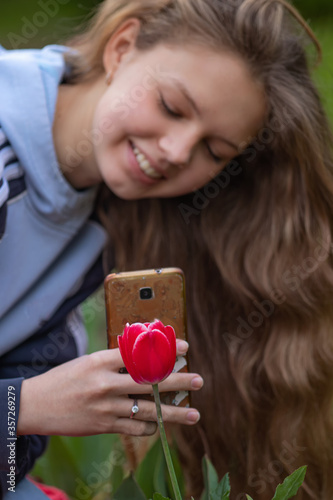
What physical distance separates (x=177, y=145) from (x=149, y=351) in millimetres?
482

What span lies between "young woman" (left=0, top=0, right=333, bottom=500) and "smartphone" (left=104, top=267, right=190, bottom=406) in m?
0.26

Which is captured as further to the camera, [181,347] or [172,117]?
[172,117]

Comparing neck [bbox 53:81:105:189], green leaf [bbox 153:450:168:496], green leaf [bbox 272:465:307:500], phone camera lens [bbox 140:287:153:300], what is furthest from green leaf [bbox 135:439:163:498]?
neck [bbox 53:81:105:189]

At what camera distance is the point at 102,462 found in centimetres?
118

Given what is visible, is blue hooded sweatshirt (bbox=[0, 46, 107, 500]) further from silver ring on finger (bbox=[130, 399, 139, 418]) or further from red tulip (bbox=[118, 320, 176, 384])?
red tulip (bbox=[118, 320, 176, 384])

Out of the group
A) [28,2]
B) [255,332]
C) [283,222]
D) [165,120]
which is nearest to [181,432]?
[255,332]

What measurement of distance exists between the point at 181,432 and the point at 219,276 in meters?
0.29

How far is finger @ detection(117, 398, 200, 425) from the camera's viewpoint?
710 mm

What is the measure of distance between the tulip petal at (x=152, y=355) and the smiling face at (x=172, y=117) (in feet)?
1.54

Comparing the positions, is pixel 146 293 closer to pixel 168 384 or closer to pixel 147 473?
pixel 168 384

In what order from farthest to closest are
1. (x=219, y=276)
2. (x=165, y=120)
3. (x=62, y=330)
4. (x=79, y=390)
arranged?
(x=219, y=276), (x=62, y=330), (x=165, y=120), (x=79, y=390)

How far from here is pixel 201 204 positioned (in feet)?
3.83

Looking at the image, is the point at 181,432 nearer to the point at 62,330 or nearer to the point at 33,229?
the point at 62,330

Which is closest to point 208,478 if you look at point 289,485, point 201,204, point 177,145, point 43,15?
point 289,485
